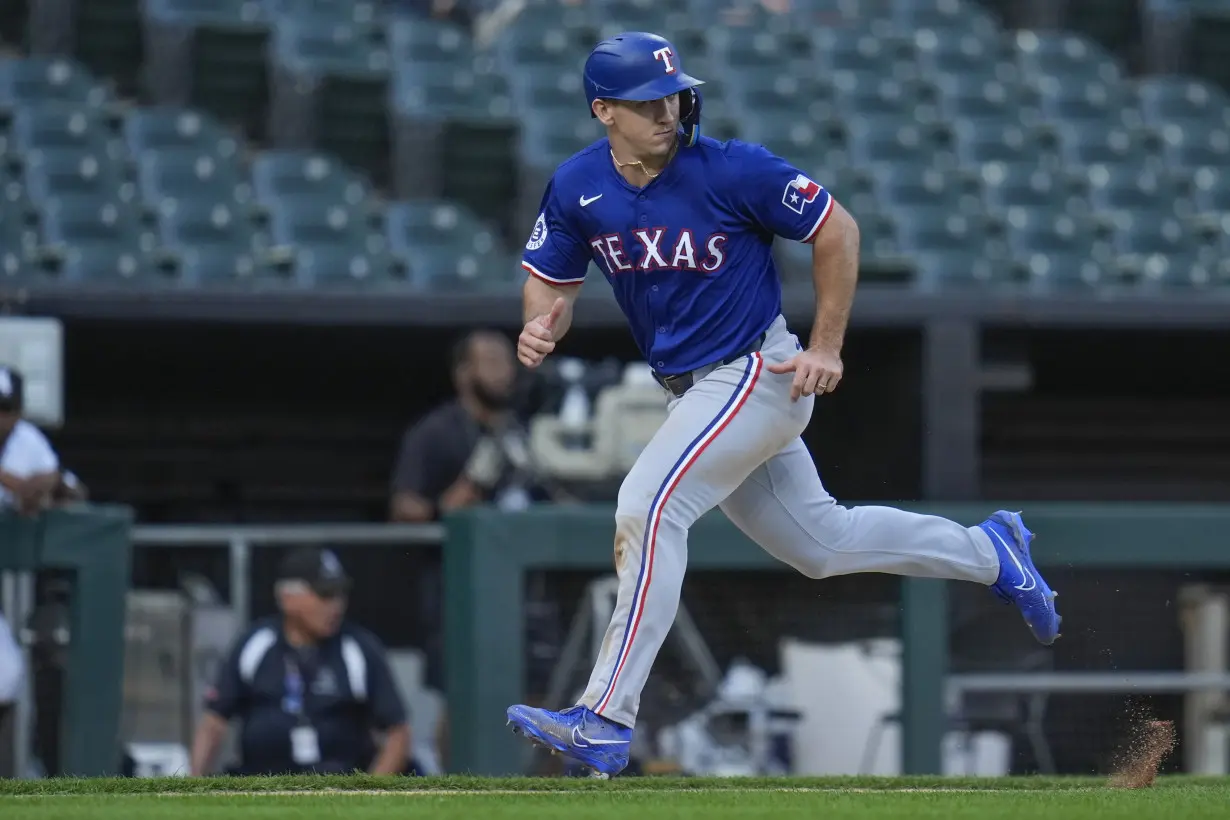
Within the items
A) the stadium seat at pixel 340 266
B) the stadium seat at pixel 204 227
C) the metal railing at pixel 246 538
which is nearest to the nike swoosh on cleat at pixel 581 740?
the metal railing at pixel 246 538

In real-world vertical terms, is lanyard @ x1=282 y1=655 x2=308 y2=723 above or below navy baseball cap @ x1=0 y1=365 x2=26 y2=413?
below

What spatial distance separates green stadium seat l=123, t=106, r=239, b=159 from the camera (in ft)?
33.4

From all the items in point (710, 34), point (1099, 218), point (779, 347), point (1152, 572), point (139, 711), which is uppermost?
point (710, 34)

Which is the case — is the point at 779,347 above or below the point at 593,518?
above

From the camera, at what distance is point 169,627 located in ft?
22.7

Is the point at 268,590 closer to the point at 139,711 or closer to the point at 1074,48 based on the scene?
the point at 139,711

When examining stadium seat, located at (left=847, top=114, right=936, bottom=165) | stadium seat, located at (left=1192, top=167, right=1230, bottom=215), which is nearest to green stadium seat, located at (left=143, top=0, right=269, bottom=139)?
stadium seat, located at (left=847, top=114, right=936, bottom=165)

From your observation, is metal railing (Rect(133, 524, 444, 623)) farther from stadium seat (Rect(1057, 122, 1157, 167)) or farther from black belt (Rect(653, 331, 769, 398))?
stadium seat (Rect(1057, 122, 1157, 167))

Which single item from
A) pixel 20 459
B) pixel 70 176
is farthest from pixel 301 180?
pixel 20 459

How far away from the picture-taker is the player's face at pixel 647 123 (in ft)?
13.6

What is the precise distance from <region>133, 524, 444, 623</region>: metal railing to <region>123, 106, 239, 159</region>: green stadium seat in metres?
3.57

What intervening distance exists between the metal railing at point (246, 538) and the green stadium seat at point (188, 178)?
3.05 metres

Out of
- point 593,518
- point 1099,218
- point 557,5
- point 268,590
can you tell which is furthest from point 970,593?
point 557,5

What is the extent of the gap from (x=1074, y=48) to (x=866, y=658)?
6.85 meters
